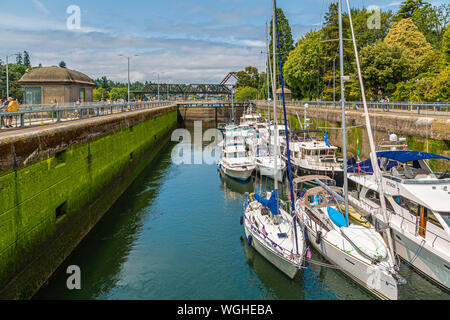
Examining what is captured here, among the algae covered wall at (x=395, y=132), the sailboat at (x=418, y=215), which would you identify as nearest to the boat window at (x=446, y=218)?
the sailboat at (x=418, y=215)

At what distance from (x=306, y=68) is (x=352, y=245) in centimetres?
5695

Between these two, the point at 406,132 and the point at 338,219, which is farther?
the point at 406,132

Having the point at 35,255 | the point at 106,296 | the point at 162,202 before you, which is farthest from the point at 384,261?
the point at 162,202

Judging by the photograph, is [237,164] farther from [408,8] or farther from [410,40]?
[408,8]

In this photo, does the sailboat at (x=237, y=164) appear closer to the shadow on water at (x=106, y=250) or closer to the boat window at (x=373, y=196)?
the shadow on water at (x=106, y=250)

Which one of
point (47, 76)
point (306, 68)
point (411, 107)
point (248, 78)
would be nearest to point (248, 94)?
point (248, 78)

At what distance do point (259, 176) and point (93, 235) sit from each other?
15.3 meters

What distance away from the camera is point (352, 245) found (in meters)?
13.1

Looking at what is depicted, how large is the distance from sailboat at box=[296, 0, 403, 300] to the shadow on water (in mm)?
8306

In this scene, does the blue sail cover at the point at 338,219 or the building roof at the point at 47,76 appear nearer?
the blue sail cover at the point at 338,219

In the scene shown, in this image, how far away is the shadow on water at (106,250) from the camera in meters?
12.8

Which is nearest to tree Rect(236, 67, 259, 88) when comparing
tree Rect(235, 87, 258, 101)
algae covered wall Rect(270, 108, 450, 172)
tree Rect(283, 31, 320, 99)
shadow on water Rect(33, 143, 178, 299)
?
tree Rect(235, 87, 258, 101)

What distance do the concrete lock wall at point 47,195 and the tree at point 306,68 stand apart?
1893 inches

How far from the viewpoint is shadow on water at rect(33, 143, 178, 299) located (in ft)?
41.9
